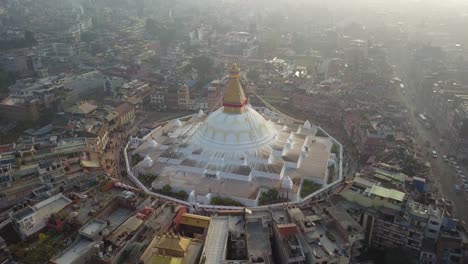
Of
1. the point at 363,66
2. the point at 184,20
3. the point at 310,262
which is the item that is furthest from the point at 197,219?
the point at 184,20

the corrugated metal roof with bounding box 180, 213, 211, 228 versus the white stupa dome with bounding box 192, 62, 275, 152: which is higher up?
the white stupa dome with bounding box 192, 62, 275, 152

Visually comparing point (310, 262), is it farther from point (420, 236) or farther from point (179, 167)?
point (179, 167)

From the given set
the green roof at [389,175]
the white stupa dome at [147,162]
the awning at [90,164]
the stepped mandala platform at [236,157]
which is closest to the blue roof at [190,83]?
the stepped mandala platform at [236,157]

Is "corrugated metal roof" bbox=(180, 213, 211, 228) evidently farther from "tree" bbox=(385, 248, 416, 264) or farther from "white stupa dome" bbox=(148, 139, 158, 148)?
"white stupa dome" bbox=(148, 139, 158, 148)

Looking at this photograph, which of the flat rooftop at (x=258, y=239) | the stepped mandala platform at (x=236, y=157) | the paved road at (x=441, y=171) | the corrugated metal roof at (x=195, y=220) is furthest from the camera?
the stepped mandala platform at (x=236, y=157)

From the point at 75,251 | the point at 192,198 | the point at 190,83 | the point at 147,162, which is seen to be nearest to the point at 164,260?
the point at 75,251

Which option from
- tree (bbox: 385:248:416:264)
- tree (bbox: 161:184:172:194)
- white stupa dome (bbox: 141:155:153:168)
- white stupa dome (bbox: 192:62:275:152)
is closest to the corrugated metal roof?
tree (bbox: 161:184:172:194)

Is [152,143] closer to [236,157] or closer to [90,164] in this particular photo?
[90,164]

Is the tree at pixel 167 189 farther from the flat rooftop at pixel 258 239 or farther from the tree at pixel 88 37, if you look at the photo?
the tree at pixel 88 37
